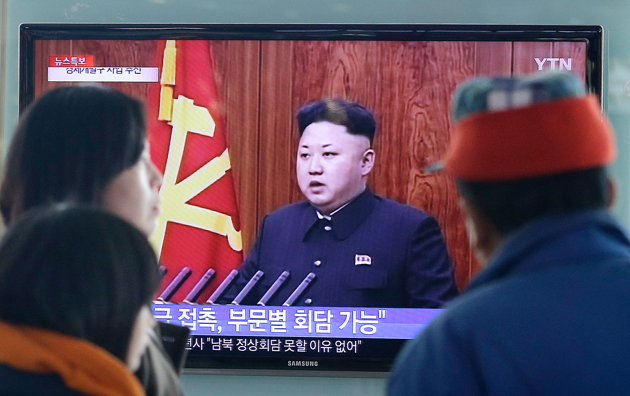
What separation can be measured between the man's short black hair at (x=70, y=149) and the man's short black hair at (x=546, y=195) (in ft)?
2.01

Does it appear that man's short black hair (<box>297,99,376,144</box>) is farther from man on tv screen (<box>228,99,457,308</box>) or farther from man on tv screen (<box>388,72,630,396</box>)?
man on tv screen (<box>388,72,630,396</box>)

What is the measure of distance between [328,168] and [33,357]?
1.63 m

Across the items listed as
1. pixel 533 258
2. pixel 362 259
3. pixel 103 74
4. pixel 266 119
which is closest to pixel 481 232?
A: pixel 533 258

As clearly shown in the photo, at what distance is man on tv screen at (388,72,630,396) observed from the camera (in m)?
0.83

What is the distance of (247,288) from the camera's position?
93.7 inches

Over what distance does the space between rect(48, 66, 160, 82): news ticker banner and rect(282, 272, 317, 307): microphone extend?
2.77ft

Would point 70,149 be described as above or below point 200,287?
above

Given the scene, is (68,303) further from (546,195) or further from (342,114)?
(342,114)

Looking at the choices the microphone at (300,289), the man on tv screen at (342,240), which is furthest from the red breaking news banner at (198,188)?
the microphone at (300,289)

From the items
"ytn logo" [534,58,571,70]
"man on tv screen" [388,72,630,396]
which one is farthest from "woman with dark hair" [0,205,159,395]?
"ytn logo" [534,58,571,70]

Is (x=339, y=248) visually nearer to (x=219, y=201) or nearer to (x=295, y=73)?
(x=219, y=201)

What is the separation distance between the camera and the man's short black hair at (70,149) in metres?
1.15

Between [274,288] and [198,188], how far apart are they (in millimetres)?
425

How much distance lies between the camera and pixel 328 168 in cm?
238
